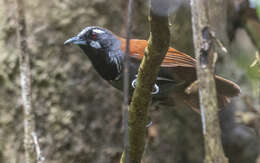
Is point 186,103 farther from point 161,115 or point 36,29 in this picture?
point 36,29

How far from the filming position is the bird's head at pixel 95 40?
125 inches

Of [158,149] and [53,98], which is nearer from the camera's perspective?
[53,98]

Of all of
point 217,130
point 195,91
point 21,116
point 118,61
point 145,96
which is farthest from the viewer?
point 21,116

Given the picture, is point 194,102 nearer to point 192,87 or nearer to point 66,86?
point 192,87

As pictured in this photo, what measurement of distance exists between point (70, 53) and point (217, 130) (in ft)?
11.5

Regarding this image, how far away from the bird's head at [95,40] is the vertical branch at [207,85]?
1061 millimetres

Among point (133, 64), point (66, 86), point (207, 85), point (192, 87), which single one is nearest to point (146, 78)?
point (207, 85)

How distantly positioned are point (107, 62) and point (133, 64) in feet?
0.86

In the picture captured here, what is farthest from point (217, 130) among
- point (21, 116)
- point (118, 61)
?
point (21, 116)

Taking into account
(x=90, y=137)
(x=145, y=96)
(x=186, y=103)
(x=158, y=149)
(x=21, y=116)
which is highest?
(x=145, y=96)

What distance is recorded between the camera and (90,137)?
5.33m

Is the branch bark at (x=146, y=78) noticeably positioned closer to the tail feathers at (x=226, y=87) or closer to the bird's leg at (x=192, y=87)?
the bird's leg at (x=192, y=87)

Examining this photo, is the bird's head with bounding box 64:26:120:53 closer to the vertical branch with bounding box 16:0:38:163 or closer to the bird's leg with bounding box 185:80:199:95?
the vertical branch with bounding box 16:0:38:163

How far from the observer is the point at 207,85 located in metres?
2.33
